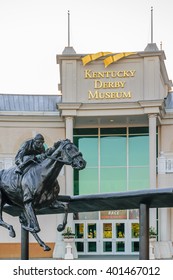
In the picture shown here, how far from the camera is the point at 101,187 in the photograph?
2745 cm

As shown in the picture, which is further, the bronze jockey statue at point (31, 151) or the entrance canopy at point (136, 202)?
the bronze jockey statue at point (31, 151)

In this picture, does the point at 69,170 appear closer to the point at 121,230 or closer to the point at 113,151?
the point at 113,151

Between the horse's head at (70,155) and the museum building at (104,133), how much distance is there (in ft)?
59.0

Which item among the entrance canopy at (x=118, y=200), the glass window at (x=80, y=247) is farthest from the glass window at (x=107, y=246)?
the entrance canopy at (x=118, y=200)

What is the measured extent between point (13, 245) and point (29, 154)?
19.1 meters

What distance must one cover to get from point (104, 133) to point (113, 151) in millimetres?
849

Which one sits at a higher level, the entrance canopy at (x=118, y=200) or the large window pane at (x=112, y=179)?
the entrance canopy at (x=118, y=200)

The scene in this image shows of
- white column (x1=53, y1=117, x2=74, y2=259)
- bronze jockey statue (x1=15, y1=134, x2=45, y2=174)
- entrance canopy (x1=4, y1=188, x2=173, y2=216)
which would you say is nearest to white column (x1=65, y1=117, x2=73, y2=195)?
white column (x1=53, y1=117, x2=74, y2=259)

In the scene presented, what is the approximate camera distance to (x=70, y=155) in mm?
7645

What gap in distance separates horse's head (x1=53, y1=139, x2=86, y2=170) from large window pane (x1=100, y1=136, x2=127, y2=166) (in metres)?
19.9

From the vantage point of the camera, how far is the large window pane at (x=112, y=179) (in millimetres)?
27312

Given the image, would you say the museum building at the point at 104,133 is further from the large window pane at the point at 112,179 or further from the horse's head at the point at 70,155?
the horse's head at the point at 70,155

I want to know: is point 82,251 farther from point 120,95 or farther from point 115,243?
point 120,95
